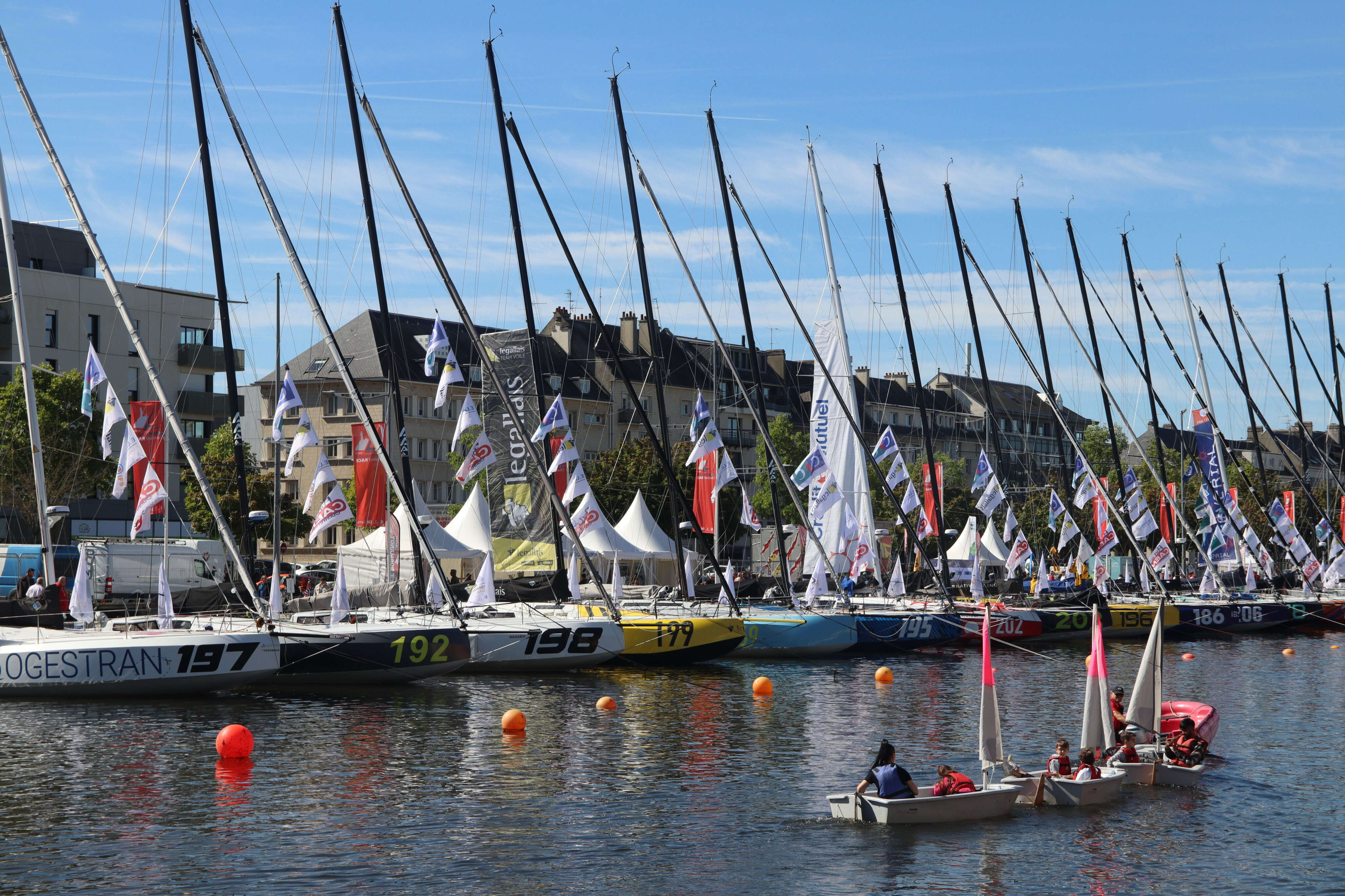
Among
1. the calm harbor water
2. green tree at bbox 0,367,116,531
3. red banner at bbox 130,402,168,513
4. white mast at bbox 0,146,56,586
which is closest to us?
the calm harbor water

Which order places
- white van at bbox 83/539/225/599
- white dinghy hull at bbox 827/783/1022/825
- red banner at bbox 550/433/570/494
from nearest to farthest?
white dinghy hull at bbox 827/783/1022/825
red banner at bbox 550/433/570/494
white van at bbox 83/539/225/599

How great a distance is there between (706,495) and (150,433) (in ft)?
70.3

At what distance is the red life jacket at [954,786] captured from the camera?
78.3 feet

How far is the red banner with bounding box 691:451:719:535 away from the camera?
51438 mm

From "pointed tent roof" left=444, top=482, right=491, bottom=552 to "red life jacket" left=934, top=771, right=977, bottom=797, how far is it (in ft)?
77.0

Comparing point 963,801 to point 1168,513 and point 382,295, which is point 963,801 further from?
point 1168,513

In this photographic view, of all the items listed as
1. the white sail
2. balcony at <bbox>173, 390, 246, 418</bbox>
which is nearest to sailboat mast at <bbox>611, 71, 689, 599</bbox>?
the white sail

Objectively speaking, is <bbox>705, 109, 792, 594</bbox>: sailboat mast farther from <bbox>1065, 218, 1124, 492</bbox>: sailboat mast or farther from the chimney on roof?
the chimney on roof

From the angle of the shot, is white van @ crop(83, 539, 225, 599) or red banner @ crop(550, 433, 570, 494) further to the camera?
white van @ crop(83, 539, 225, 599)

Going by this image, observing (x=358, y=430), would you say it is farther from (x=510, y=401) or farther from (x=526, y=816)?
(x=526, y=816)

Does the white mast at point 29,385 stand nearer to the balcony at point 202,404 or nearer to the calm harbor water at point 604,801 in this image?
the calm harbor water at point 604,801

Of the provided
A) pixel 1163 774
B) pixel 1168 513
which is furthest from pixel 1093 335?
pixel 1163 774

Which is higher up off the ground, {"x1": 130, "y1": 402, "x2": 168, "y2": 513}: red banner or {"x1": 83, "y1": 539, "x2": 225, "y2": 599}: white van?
{"x1": 130, "y1": 402, "x2": 168, "y2": 513}: red banner

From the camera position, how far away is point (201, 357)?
9812 centimetres
